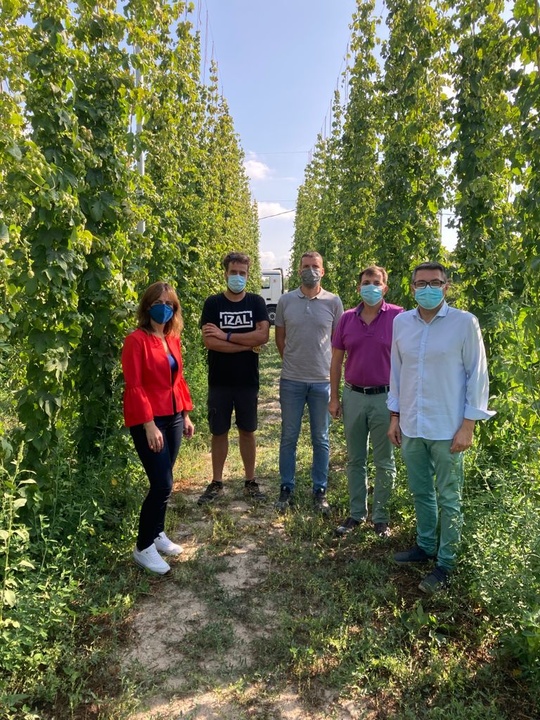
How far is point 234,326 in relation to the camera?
4141 millimetres

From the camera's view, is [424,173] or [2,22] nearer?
[2,22]

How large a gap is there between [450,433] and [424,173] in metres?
2.93

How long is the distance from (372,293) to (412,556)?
5.93 ft

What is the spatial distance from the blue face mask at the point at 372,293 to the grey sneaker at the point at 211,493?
2109 millimetres

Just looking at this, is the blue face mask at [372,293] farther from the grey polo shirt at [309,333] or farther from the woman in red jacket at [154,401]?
the woman in red jacket at [154,401]

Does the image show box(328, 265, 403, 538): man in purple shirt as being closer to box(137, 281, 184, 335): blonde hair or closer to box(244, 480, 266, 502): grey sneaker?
box(244, 480, 266, 502): grey sneaker

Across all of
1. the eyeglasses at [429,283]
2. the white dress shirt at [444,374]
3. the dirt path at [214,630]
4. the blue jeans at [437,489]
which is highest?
the eyeglasses at [429,283]

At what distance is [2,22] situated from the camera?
304 cm

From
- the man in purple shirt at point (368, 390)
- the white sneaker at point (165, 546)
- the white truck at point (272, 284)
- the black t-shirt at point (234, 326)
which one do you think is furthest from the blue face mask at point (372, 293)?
the white truck at point (272, 284)

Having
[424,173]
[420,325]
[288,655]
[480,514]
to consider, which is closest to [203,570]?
[288,655]

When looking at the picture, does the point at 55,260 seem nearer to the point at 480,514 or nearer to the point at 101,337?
the point at 101,337

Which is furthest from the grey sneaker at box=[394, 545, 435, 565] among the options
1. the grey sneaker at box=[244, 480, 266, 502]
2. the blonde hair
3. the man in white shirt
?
the blonde hair

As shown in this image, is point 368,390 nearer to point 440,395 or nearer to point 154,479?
point 440,395

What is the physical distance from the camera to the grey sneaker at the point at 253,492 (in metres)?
4.37
